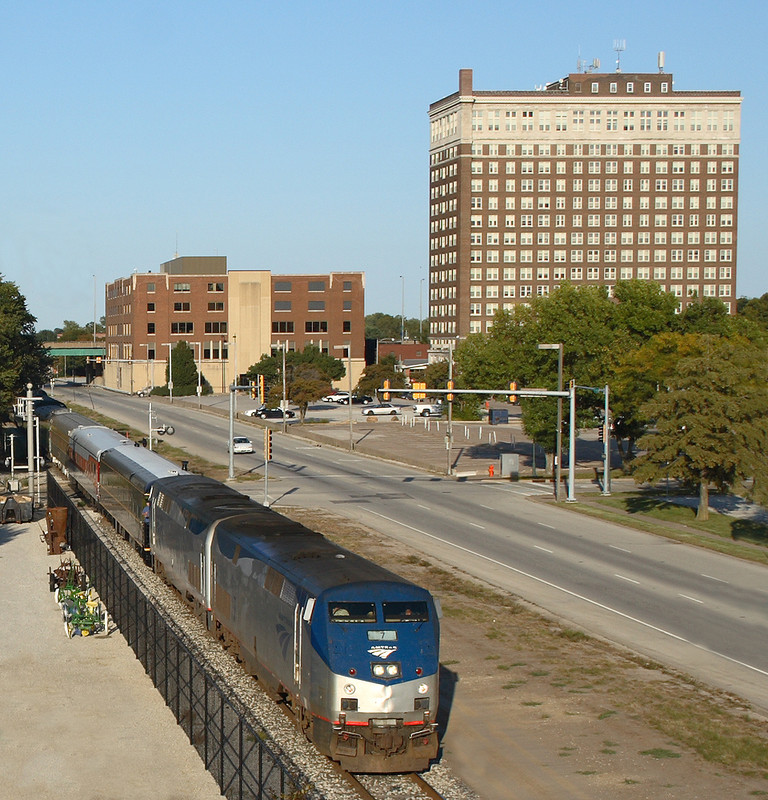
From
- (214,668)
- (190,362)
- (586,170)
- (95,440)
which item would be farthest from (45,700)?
(586,170)

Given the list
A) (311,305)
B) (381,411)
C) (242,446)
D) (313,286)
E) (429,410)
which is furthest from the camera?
(311,305)

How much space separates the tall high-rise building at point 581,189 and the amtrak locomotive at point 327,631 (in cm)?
14622

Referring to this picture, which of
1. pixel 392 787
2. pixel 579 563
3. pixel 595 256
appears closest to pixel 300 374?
pixel 595 256

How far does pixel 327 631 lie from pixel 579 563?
2456cm

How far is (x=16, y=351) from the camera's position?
89.0 meters

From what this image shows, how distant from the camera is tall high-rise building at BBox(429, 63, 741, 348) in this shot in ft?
555

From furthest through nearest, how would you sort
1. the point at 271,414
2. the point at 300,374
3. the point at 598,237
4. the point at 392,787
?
the point at 598,237, the point at 300,374, the point at 271,414, the point at 392,787

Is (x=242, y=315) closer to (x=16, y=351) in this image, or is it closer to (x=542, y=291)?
(x=542, y=291)

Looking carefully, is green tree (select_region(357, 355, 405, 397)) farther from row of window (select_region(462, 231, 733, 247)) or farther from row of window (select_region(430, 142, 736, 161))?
row of window (select_region(430, 142, 736, 161))

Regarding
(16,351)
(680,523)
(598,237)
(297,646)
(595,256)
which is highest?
(598,237)

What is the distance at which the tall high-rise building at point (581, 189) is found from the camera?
169 meters

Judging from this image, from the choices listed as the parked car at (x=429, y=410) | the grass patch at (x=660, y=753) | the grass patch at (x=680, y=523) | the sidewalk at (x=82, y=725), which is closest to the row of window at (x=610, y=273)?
the parked car at (x=429, y=410)

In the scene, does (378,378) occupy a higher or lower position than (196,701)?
higher

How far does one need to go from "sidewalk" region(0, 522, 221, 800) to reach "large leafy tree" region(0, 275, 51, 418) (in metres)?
51.8
